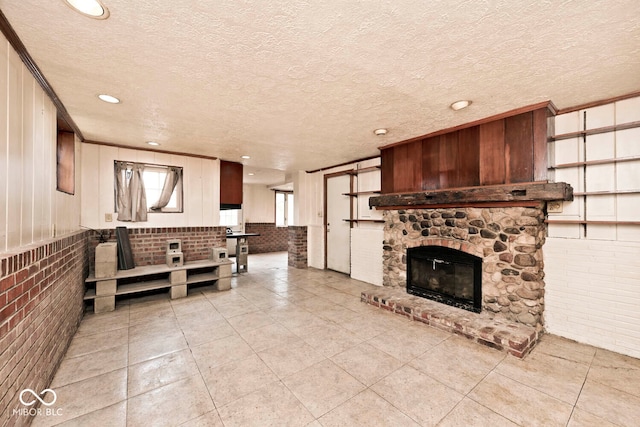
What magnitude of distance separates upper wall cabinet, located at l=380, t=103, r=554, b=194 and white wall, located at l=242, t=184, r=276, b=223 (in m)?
6.11

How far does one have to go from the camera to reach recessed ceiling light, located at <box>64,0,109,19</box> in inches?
52.9

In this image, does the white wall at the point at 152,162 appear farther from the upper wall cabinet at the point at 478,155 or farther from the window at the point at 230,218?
the window at the point at 230,218

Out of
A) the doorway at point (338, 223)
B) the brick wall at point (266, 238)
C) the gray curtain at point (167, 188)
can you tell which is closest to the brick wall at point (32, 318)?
the gray curtain at point (167, 188)

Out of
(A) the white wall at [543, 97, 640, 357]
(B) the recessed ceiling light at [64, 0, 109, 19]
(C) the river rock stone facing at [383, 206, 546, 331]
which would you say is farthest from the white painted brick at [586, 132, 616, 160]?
(B) the recessed ceiling light at [64, 0, 109, 19]

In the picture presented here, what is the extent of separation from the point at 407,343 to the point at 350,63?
8.95ft

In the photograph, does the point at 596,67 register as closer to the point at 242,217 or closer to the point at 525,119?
the point at 525,119

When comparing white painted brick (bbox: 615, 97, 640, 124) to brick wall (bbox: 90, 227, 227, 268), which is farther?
brick wall (bbox: 90, 227, 227, 268)

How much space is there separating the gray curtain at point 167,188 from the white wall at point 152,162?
0.39 ft

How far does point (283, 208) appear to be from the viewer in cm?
991

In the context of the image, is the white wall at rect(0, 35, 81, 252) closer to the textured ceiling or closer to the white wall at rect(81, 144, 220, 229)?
the textured ceiling

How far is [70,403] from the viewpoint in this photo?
1816 mm

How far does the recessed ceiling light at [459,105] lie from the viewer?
2.57 m

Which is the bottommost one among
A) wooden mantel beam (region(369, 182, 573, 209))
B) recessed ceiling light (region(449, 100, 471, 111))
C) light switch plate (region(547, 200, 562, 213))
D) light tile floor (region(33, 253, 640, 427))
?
light tile floor (region(33, 253, 640, 427))

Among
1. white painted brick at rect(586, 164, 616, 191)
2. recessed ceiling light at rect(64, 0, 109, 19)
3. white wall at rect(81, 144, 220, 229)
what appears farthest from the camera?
white wall at rect(81, 144, 220, 229)
